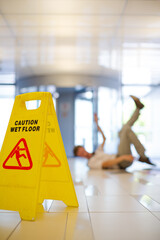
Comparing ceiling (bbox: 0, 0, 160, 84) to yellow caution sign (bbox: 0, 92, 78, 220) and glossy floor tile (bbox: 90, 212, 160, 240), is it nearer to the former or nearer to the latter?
yellow caution sign (bbox: 0, 92, 78, 220)

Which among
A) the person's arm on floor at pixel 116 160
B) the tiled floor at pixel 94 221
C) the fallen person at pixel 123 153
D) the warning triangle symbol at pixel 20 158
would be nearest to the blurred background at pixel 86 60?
the fallen person at pixel 123 153

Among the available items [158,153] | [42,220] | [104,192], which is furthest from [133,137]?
[158,153]

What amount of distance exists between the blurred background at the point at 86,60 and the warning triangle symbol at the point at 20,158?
302cm

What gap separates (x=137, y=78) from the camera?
8281mm

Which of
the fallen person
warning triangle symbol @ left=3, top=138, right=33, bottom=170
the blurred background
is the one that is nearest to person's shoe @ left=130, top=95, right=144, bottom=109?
the fallen person

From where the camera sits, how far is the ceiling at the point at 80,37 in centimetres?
394

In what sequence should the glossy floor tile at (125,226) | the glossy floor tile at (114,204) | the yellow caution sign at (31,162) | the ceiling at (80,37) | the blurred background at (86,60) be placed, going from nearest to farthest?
the glossy floor tile at (125,226) < the yellow caution sign at (31,162) < the glossy floor tile at (114,204) < the ceiling at (80,37) < the blurred background at (86,60)

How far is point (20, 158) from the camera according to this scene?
61.0 inches

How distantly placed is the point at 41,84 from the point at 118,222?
700 cm

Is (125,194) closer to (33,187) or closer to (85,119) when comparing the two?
(33,187)

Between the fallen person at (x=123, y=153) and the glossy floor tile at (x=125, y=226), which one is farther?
the fallen person at (x=123, y=153)

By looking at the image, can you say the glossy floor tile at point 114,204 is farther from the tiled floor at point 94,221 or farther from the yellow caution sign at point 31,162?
the yellow caution sign at point 31,162

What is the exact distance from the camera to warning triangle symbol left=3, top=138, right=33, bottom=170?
152 cm

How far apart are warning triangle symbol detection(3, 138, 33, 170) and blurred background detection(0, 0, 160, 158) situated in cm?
302
